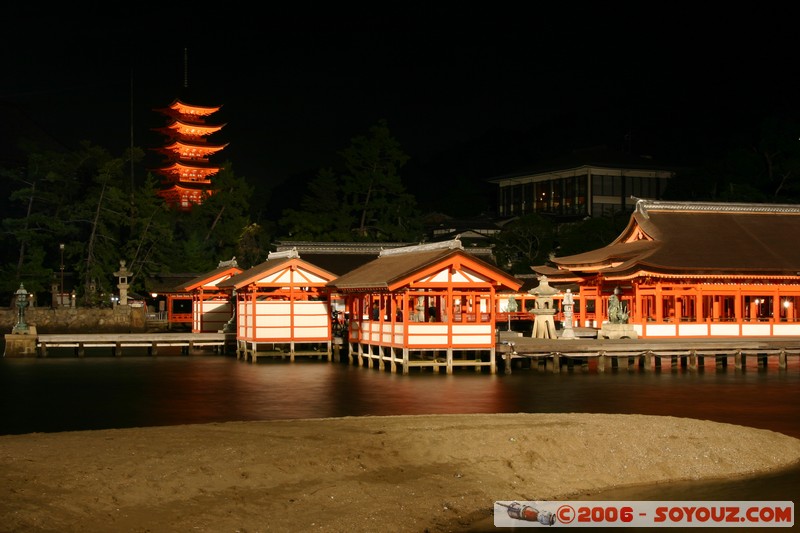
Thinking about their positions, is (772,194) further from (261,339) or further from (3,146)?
(3,146)

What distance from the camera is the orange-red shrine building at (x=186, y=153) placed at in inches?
3642

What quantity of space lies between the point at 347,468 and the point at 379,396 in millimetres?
10743

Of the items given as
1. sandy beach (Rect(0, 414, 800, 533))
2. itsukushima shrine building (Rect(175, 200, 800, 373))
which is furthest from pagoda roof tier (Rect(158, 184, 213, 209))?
sandy beach (Rect(0, 414, 800, 533))

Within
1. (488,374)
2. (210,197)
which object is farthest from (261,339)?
(210,197)

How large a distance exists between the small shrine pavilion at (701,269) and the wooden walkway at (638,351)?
4.27 m

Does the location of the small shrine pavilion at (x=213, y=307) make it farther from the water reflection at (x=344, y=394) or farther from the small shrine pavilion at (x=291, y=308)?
the water reflection at (x=344, y=394)

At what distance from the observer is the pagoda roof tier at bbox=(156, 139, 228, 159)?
9512cm

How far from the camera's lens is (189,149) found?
9544cm

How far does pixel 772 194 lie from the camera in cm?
7094

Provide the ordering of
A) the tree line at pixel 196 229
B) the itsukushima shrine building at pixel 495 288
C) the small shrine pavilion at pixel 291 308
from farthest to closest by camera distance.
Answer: the tree line at pixel 196 229 → the small shrine pavilion at pixel 291 308 → the itsukushima shrine building at pixel 495 288

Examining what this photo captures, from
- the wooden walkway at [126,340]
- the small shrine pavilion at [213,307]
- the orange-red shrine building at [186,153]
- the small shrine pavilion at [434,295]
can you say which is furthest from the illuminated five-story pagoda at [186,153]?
the small shrine pavilion at [434,295]

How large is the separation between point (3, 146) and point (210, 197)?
6419 centimetres

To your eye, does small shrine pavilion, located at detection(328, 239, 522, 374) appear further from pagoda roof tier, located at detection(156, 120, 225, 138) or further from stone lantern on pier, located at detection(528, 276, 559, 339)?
pagoda roof tier, located at detection(156, 120, 225, 138)

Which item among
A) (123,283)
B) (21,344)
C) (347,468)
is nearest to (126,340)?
(21,344)
